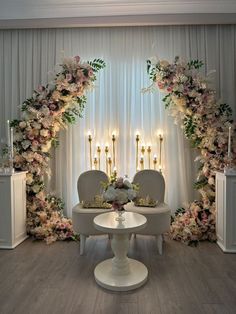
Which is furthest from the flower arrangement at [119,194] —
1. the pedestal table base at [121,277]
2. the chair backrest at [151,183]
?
the chair backrest at [151,183]

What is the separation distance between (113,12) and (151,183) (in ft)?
8.49

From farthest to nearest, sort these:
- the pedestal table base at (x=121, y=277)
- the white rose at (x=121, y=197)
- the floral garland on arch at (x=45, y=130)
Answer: the floral garland on arch at (x=45, y=130) < the white rose at (x=121, y=197) < the pedestal table base at (x=121, y=277)

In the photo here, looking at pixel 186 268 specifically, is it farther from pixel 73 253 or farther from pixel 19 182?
pixel 19 182

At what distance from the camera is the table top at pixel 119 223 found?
9.18ft

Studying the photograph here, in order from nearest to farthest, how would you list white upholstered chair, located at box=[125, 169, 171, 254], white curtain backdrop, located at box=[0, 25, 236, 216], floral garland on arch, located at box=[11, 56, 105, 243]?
white upholstered chair, located at box=[125, 169, 171, 254]
floral garland on arch, located at box=[11, 56, 105, 243]
white curtain backdrop, located at box=[0, 25, 236, 216]

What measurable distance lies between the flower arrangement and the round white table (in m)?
0.21

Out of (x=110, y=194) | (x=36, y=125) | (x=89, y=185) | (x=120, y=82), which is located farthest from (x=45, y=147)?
(x=110, y=194)

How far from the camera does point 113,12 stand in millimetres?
4234

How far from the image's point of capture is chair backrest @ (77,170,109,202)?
4230 mm

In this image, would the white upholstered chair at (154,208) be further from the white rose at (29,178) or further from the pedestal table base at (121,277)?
the white rose at (29,178)

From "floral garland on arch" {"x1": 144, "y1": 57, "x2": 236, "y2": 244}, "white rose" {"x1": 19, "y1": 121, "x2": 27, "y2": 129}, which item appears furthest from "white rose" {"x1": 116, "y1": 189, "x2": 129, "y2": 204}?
"white rose" {"x1": 19, "y1": 121, "x2": 27, "y2": 129}

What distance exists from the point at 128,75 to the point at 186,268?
9.78 ft

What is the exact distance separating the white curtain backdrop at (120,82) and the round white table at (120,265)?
1.65m

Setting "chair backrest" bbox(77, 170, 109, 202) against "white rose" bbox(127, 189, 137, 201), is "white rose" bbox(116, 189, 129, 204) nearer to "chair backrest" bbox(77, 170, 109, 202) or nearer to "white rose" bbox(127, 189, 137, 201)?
"white rose" bbox(127, 189, 137, 201)
